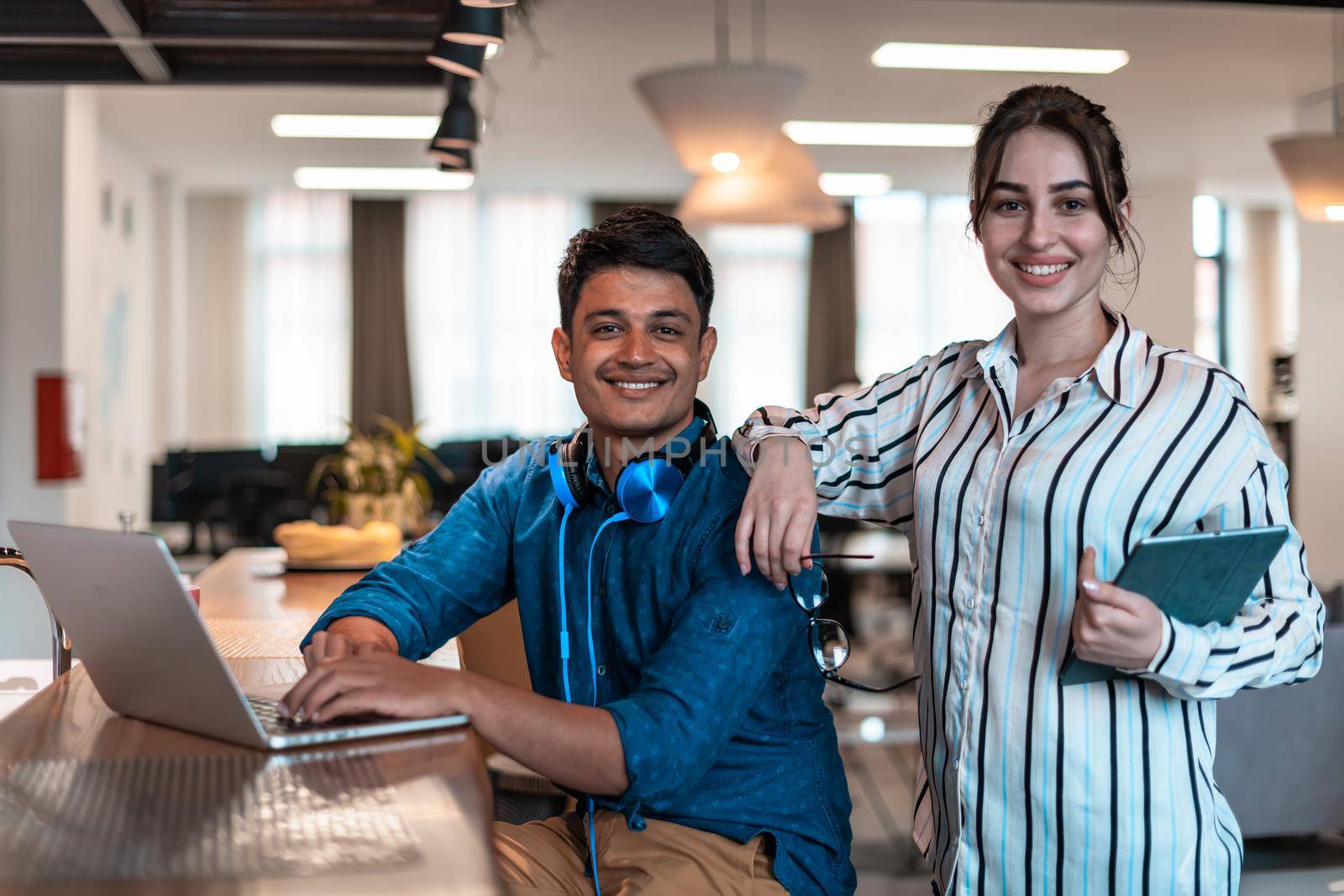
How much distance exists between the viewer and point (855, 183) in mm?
9820

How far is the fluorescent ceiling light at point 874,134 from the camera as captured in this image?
784cm

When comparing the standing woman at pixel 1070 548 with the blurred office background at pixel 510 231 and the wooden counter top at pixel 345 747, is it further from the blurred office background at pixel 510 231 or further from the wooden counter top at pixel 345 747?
the wooden counter top at pixel 345 747

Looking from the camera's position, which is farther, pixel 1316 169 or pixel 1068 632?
pixel 1316 169

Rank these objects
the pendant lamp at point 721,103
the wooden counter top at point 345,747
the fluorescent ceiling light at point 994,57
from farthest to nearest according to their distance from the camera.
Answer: the fluorescent ceiling light at point 994,57
the pendant lamp at point 721,103
the wooden counter top at point 345,747

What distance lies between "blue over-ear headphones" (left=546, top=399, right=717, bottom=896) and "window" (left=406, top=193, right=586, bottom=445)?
945cm

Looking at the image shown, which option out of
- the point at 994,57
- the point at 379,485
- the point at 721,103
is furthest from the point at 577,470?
the point at 994,57

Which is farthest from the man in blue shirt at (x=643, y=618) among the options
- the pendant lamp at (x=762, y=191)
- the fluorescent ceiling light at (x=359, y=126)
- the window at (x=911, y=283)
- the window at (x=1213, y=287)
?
the window at (x=1213, y=287)

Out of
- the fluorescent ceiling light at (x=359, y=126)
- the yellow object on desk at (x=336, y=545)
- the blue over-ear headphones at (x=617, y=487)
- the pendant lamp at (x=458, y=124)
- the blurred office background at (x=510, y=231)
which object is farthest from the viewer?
the fluorescent ceiling light at (x=359, y=126)

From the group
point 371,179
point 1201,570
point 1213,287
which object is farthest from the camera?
point 1213,287

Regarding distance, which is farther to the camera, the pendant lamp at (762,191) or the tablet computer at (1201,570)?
the pendant lamp at (762,191)

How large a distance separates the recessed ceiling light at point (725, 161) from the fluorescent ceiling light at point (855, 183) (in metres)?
4.55

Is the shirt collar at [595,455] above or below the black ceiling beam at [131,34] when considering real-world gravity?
below

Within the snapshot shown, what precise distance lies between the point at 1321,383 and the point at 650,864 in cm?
533

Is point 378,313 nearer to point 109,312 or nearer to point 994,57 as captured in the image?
point 109,312
